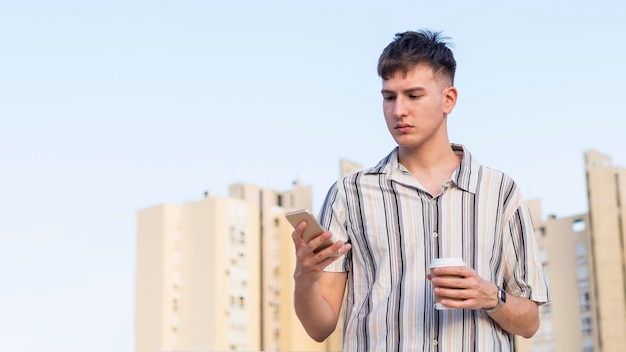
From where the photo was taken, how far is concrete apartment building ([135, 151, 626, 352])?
50.0 metres

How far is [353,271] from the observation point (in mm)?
3201

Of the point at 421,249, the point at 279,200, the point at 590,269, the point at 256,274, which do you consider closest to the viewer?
the point at 421,249

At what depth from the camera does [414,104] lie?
312 cm

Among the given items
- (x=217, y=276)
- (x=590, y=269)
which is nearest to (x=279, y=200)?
(x=217, y=276)

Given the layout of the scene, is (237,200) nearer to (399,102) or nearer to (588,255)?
(588,255)

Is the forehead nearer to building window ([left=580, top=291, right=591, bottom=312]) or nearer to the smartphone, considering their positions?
the smartphone

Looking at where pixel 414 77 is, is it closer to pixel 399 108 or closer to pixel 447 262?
pixel 399 108

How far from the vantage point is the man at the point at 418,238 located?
3008 millimetres

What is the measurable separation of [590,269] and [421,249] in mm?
49963

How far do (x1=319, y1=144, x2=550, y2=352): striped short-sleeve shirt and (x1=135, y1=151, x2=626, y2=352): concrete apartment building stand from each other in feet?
157

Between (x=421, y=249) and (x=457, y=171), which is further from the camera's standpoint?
(x=457, y=171)

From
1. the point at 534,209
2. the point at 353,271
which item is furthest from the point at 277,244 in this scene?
A: the point at 353,271

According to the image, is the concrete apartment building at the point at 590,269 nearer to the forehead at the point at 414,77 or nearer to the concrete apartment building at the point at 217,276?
the concrete apartment building at the point at 217,276

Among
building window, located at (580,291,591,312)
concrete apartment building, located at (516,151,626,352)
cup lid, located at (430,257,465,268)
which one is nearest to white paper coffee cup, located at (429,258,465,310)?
cup lid, located at (430,257,465,268)
